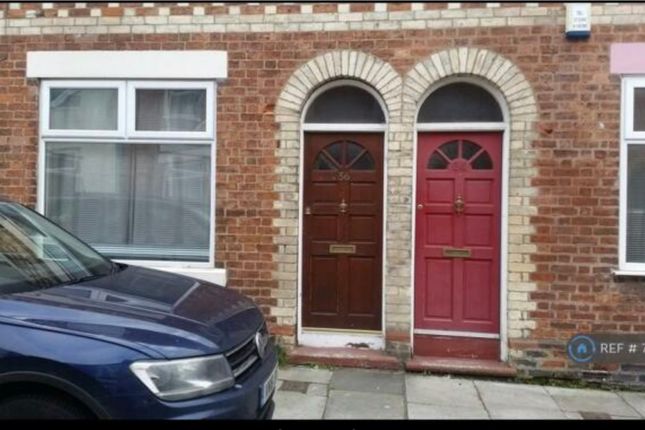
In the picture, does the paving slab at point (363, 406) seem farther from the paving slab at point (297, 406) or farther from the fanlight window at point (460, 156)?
the fanlight window at point (460, 156)

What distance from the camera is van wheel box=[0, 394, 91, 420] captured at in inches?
105

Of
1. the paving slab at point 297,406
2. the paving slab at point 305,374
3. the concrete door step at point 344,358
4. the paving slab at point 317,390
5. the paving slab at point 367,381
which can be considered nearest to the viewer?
the paving slab at point 297,406

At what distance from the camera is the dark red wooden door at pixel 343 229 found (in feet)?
18.5

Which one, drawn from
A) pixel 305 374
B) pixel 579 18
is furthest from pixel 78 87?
pixel 579 18

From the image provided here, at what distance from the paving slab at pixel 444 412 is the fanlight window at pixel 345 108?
2706 millimetres

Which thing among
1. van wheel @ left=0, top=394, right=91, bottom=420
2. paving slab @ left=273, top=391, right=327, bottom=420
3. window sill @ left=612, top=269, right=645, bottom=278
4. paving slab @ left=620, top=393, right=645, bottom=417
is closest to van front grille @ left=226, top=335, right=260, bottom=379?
van wheel @ left=0, top=394, right=91, bottom=420

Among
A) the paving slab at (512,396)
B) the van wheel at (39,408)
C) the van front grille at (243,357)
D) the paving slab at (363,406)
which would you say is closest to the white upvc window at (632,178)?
the paving slab at (512,396)

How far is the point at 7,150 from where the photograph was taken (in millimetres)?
5910

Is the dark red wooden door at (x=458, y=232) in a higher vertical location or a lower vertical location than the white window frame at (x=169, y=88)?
lower

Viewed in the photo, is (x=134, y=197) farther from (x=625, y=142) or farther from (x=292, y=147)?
(x=625, y=142)

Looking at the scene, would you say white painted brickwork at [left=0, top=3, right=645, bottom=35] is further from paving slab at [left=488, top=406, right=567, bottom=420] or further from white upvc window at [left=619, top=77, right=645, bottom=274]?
paving slab at [left=488, top=406, right=567, bottom=420]

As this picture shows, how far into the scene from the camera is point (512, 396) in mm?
4859

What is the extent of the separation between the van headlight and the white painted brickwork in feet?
12.2
